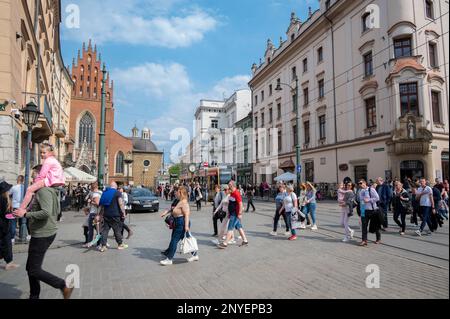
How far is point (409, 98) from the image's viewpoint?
2050cm

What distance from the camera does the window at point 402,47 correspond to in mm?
20516

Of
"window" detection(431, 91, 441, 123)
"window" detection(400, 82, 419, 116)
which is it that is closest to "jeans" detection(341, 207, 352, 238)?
"window" detection(400, 82, 419, 116)

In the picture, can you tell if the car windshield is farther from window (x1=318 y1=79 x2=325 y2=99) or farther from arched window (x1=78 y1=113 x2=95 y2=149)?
arched window (x1=78 y1=113 x2=95 y2=149)

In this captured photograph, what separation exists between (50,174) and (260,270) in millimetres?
4051

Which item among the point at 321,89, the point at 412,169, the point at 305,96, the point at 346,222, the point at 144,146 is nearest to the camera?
the point at 346,222

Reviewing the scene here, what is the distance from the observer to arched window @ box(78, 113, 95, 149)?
58.0 meters

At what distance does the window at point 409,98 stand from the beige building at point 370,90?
57 mm

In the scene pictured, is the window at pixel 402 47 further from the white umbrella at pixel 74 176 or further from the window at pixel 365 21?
the white umbrella at pixel 74 176

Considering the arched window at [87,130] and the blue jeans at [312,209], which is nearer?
the blue jeans at [312,209]

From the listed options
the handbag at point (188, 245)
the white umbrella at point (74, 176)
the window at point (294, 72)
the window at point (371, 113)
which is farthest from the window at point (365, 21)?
the white umbrella at point (74, 176)

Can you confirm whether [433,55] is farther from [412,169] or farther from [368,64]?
[412,169]

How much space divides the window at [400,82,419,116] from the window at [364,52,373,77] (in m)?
3.05

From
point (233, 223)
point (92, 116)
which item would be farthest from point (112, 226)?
point (92, 116)
